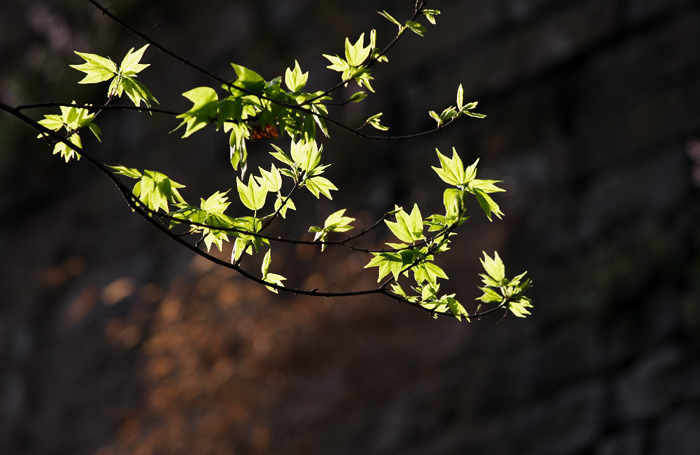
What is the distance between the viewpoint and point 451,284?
472 cm

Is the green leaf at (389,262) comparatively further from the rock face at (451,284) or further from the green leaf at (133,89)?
the rock face at (451,284)

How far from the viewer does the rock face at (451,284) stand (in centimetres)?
388

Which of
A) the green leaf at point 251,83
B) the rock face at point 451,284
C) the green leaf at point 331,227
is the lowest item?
the green leaf at point 331,227

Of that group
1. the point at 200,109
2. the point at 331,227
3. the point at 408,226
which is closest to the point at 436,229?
the point at 408,226

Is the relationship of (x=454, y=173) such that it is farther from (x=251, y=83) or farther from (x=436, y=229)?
(x=251, y=83)

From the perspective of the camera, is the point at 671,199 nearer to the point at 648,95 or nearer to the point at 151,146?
the point at 648,95

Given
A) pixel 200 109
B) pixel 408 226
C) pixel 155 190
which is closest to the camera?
pixel 200 109

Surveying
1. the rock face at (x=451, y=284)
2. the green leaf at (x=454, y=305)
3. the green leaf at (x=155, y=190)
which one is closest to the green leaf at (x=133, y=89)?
the green leaf at (x=155, y=190)

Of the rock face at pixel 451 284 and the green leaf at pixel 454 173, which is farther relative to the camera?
the rock face at pixel 451 284

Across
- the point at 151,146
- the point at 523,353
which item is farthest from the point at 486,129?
the point at 151,146

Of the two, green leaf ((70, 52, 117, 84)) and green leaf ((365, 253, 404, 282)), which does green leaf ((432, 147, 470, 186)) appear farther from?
green leaf ((70, 52, 117, 84))

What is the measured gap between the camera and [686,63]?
168 inches

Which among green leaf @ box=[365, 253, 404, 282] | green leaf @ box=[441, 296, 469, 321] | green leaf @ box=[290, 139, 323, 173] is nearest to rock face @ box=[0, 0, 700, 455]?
green leaf @ box=[441, 296, 469, 321]

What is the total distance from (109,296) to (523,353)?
11.7 ft
